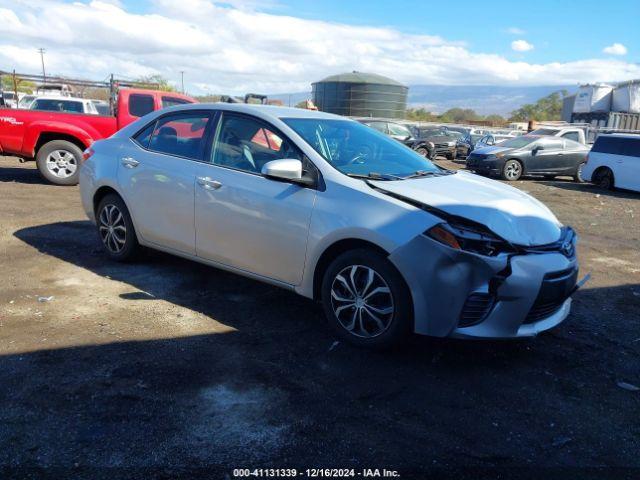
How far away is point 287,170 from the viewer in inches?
150

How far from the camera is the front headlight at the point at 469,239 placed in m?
3.34

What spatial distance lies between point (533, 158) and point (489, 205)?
14910 millimetres

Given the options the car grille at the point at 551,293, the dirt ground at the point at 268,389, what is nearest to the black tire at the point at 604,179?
the dirt ground at the point at 268,389

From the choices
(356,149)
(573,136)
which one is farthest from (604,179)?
(356,149)

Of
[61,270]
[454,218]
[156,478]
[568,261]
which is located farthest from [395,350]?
[61,270]

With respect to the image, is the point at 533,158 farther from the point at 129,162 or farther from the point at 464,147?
the point at 129,162

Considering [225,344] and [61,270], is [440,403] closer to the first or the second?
[225,344]

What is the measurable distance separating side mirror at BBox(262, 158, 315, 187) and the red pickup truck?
7.57 m

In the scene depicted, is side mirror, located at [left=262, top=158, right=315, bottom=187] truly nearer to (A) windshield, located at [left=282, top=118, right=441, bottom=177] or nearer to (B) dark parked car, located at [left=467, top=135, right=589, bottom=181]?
(A) windshield, located at [left=282, top=118, right=441, bottom=177]

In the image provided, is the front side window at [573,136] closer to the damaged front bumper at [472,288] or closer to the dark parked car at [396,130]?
the dark parked car at [396,130]

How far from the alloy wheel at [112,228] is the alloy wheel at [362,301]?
262 cm

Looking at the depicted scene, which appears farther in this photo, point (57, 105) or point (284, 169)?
point (57, 105)

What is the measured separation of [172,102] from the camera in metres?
11.0

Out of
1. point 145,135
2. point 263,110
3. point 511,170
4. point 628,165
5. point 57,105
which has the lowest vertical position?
point 511,170
